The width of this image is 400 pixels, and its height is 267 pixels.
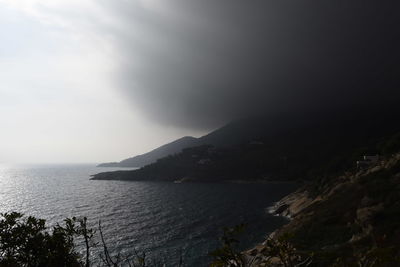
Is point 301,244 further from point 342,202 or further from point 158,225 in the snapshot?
point 158,225

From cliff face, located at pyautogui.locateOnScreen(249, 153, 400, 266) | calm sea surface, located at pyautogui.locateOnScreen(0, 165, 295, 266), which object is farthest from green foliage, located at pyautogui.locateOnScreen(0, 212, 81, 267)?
calm sea surface, located at pyautogui.locateOnScreen(0, 165, 295, 266)

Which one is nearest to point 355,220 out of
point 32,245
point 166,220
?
point 32,245

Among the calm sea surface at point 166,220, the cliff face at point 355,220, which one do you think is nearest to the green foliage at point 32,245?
the cliff face at point 355,220

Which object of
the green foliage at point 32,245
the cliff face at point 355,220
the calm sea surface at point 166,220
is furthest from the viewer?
the calm sea surface at point 166,220

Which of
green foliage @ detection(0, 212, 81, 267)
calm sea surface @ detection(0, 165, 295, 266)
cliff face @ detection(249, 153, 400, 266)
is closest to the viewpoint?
green foliage @ detection(0, 212, 81, 267)

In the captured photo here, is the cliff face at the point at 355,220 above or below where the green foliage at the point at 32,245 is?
below

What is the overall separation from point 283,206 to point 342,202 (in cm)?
3174

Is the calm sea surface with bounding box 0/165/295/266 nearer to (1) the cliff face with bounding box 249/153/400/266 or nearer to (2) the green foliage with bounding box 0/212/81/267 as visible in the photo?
(1) the cliff face with bounding box 249/153/400/266

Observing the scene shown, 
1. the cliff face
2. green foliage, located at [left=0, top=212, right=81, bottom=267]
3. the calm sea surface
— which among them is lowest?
the calm sea surface

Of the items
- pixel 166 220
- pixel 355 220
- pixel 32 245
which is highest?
pixel 32 245

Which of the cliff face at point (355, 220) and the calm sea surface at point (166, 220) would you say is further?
the calm sea surface at point (166, 220)

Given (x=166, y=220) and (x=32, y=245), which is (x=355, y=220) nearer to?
(x=32, y=245)

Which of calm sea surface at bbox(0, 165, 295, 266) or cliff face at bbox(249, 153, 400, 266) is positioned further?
calm sea surface at bbox(0, 165, 295, 266)

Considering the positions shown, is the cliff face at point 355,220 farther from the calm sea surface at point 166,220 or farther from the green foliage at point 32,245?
the green foliage at point 32,245
